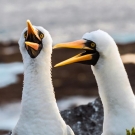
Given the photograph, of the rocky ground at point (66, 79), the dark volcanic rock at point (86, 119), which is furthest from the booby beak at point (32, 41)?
the rocky ground at point (66, 79)

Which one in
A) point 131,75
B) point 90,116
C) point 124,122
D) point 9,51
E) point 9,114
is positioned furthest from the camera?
point 9,51

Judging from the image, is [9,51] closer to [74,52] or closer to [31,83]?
[74,52]

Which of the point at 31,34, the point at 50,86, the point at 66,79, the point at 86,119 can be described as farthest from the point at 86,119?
the point at 66,79

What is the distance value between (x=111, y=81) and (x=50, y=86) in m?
0.53

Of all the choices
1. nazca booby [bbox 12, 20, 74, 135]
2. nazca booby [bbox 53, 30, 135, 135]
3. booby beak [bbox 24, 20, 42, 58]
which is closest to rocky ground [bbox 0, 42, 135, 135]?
nazca booby [bbox 12, 20, 74, 135]

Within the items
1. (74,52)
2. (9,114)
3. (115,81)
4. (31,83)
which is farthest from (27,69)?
(74,52)

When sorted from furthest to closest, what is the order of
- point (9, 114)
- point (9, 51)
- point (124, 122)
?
point (9, 51), point (9, 114), point (124, 122)

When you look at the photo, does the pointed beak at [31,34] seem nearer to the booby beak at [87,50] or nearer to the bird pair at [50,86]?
the bird pair at [50,86]

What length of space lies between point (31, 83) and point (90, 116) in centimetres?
177

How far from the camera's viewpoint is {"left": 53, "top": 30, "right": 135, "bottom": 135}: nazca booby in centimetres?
536

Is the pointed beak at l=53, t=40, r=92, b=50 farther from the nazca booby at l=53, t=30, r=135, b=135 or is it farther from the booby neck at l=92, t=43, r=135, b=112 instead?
the booby neck at l=92, t=43, r=135, b=112

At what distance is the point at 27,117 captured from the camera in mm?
5477

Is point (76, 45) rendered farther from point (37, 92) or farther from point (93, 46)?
point (37, 92)

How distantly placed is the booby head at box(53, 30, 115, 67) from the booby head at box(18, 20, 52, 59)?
115mm
